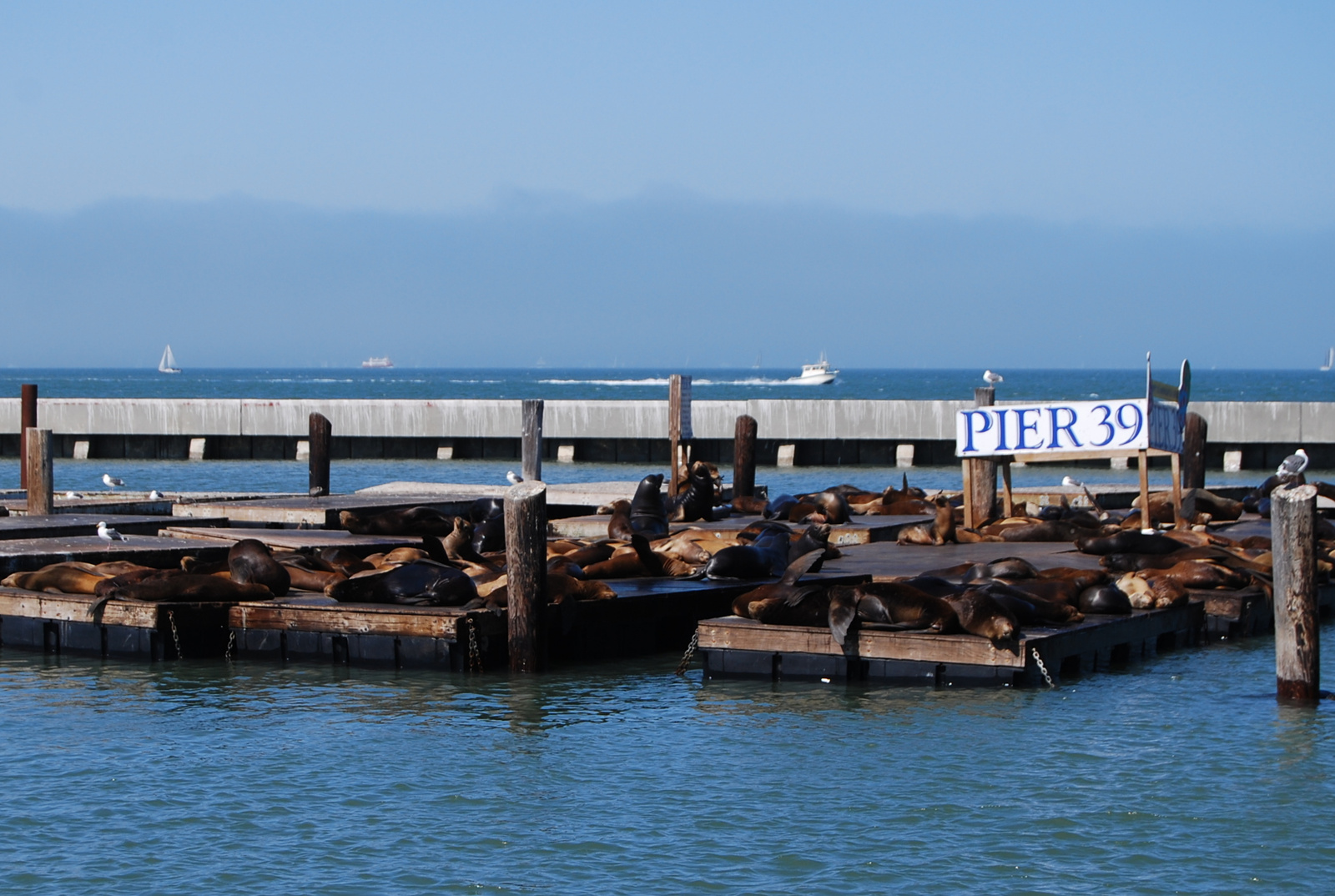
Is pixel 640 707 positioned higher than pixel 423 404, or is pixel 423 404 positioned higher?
pixel 423 404

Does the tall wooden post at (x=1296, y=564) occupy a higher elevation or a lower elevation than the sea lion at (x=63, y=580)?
higher

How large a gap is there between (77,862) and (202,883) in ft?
2.28

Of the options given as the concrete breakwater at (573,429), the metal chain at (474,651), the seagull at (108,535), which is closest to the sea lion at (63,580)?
the seagull at (108,535)

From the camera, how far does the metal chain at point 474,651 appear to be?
36.2 ft

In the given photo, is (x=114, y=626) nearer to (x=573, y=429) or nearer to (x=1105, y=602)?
(x=1105, y=602)

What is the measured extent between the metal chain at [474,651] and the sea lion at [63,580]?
122 inches

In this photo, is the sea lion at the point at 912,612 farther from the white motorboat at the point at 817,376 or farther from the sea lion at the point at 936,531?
the white motorboat at the point at 817,376

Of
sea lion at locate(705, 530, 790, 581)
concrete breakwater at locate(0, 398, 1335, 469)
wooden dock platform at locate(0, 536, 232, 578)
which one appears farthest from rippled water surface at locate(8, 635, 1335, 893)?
concrete breakwater at locate(0, 398, 1335, 469)

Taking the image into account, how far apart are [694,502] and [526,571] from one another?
6.74m

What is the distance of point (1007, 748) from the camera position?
8.95m

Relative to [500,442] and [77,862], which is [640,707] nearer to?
[77,862]

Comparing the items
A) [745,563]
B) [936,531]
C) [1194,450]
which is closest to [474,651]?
[745,563]

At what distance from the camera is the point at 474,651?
11.1 meters

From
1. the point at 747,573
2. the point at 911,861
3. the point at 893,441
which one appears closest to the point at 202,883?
the point at 911,861
